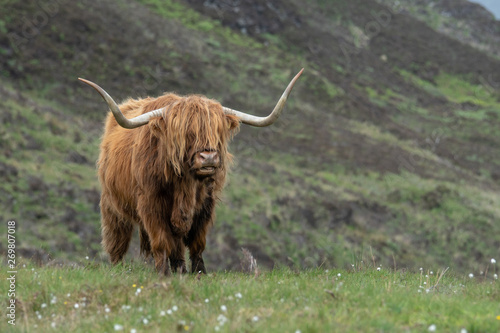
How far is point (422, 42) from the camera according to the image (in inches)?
2640

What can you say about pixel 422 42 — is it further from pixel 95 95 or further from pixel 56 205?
pixel 56 205

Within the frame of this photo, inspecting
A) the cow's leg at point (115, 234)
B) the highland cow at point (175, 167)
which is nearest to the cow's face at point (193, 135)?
the highland cow at point (175, 167)

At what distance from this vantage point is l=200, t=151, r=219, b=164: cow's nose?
4.85 m

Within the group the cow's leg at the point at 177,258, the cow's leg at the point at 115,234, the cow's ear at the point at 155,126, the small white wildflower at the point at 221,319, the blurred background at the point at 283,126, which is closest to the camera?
the small white wildflower at the point at 221,319

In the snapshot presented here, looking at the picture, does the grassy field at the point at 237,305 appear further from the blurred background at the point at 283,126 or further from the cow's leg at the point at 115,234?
the cow's leg at the point at 115,234

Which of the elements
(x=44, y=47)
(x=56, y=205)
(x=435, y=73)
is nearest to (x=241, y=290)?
(x=56, y=205)

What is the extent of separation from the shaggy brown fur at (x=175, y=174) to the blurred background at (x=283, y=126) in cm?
114

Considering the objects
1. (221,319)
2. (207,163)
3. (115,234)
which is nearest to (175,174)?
(207,163)

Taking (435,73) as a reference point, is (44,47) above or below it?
below

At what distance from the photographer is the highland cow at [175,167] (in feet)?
16.8

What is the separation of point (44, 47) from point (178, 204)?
27451 millimetres

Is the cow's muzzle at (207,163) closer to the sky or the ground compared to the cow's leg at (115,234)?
closer to the sky

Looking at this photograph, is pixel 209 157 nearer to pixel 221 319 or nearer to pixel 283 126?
pixel 221 319

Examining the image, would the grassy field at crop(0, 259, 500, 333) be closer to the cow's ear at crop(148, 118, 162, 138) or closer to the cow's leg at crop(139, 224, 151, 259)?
the cow's ear at crop(148, 118, 162, 138)
